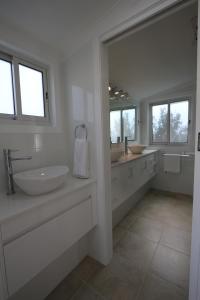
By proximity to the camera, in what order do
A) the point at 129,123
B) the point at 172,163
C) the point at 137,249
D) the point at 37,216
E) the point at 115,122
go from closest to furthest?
the point at 37,216 → the point at 137,249 → the point at 172,163 → the point at 115,122 → the point at 129,123

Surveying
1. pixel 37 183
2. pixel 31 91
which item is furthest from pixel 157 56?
pixel 37 183

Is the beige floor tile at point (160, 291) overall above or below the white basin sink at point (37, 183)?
below

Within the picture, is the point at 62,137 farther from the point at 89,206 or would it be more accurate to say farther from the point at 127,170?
the point at 127,170

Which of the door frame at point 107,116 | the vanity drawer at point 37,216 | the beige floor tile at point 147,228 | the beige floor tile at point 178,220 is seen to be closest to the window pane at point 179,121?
the beige floor tile at point 178,220

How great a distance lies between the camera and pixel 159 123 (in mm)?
3248

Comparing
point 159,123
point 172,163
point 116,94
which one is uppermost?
point 116,94

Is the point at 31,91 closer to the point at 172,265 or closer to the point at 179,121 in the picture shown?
the point at 172,265

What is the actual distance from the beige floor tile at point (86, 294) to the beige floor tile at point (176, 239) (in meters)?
0.91

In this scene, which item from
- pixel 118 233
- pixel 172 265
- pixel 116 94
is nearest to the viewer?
pixel 172 265

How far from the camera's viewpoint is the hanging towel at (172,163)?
114 inches

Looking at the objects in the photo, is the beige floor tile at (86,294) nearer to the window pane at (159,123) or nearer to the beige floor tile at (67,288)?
the beige floor tile at (67,288)

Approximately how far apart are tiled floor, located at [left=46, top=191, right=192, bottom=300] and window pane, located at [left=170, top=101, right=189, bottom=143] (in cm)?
159

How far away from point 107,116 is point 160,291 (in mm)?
1508

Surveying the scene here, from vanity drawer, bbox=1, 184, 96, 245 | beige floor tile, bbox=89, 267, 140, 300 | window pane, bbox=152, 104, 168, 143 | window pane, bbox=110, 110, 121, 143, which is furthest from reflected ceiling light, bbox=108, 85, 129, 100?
beige floor tile, bbox=89, 267, 140, 300
